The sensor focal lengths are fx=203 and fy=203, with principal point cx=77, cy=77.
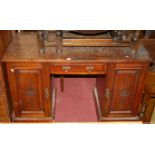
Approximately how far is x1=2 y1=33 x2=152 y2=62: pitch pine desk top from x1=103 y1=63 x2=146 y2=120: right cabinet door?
79 millimetres

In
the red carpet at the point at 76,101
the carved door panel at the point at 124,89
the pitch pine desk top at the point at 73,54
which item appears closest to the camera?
the pitch pine desk top at the point at 73,54

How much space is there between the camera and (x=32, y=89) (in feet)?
5.97

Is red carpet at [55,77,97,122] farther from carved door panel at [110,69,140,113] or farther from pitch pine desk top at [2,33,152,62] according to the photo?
pitch pine desk top at [2,33,152,62]

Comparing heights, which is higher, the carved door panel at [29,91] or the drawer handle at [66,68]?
the drawer handle at [66,68]

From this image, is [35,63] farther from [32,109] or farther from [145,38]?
[145,38]

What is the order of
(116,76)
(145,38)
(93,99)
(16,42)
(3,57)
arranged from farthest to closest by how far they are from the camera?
(93,99)
(145,38)
(16,42)
(116,76)
(3,57)

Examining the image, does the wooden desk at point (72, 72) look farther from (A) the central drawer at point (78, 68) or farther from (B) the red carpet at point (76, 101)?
(B) the red carpet at point (76, 101)

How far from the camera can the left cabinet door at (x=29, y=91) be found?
1.70 metres

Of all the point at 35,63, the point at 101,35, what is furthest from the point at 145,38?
the point at 35,63

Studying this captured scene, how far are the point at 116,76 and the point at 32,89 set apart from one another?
75 cm

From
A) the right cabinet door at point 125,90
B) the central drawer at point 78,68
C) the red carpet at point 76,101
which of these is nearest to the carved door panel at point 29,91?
the central drawer at point 78,68

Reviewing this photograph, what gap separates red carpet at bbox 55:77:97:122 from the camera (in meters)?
2.17

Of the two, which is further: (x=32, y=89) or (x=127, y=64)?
(x=32, y=89)

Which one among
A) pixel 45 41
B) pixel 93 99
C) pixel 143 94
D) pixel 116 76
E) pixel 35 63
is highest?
pixel 45 41
